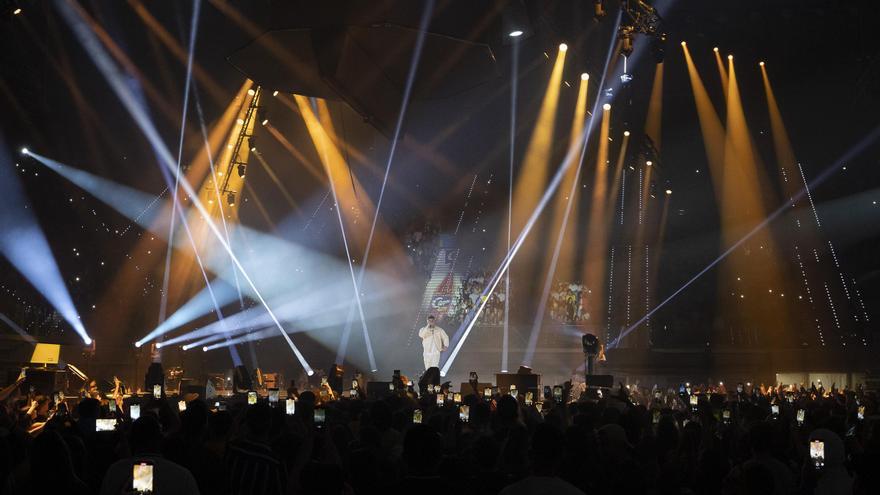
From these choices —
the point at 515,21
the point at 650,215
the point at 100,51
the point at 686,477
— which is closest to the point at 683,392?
the point at 515,21

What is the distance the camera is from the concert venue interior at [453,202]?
16297mm

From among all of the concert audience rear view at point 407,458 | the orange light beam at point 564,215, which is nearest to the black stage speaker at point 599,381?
the concert audience rear view at point 407,458

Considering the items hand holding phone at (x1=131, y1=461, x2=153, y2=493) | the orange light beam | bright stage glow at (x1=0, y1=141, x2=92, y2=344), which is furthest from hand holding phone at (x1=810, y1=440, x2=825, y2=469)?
the orange light beam

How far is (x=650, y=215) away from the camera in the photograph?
28484 mm

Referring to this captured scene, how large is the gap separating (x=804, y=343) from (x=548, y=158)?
9.17 metres

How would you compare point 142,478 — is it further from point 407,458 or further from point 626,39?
point 626,39

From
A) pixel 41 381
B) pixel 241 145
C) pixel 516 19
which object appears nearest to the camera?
pixel 516 19

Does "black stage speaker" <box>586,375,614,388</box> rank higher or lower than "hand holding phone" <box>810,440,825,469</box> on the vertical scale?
higher

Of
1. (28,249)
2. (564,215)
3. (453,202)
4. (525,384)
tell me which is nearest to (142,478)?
(525,384)

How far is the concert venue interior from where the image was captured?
1630 cm

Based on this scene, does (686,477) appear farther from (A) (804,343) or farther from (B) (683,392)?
(A) (804,343)

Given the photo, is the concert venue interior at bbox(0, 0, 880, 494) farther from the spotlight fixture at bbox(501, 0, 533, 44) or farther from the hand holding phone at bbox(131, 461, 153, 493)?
the hand holding phone at bbox(131, 461, 153, 493)

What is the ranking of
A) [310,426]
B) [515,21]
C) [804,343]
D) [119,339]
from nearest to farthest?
1. [310,426]
2. [515,21]
3. [119,339]
4. [804,343]

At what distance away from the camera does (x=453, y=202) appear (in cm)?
2677
